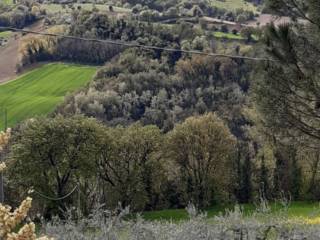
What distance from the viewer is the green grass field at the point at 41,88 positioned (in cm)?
8159

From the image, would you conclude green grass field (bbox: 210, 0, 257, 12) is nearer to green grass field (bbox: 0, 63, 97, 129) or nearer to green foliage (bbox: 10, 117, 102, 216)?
green grass field (bbox: 0, 63, 97, 129)

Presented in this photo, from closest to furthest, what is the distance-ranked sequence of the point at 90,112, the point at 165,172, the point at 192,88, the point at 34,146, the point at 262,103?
the point at 262,103 → the point at 34,146 → the point at 165,172 → the point at 90,112 → the point at 192,88

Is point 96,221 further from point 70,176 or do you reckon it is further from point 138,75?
point 138,75

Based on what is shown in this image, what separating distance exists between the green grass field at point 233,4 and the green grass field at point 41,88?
167 ft

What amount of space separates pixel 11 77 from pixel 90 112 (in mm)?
32393

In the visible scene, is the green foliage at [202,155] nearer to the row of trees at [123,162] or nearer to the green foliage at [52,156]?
the row of trees at [123,162]

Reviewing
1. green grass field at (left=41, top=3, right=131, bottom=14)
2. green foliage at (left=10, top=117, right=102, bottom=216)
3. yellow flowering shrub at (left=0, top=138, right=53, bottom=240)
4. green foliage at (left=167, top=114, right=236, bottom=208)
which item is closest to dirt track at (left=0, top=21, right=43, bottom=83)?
green grass field at (left=41, top=3, right=131, bottom=14)

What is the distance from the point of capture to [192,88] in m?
79.6

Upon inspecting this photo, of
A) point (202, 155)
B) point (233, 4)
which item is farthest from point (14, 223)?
point (233, 4)

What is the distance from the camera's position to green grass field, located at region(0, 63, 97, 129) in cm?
8159

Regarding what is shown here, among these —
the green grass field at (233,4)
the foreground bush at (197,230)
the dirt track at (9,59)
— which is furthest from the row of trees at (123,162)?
the green grass field at (233,4)

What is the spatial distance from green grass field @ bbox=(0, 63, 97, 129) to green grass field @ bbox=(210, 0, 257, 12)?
50.8 m

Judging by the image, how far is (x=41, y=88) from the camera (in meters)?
92.6

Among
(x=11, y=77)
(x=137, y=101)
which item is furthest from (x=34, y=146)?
(x=11, y=77)
